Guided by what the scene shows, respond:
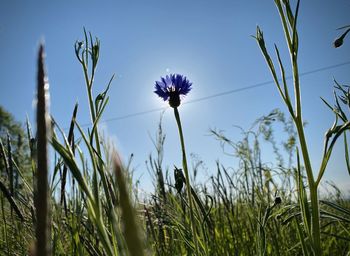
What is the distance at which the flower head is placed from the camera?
1507 millimetres

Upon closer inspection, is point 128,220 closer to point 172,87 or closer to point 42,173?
point 42,173

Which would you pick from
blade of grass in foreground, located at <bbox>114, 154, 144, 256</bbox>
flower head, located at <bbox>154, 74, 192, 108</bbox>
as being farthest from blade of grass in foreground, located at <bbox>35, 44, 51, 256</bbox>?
flower head, located at <bbox>154, 74, 192, 108</bbox>

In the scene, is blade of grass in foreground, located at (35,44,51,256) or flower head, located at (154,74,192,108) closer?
A: blade of grass in foreground, located at (35,44,51,256)

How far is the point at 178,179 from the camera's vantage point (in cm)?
138

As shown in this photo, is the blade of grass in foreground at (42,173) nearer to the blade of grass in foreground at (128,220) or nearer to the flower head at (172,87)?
the blade of grass in foreground at (128,220)

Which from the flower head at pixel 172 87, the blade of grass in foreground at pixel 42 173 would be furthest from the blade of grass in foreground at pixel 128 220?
the flower head at pixel 172 87

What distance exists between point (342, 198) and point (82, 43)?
337cm

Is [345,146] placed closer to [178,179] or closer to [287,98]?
[287,98]

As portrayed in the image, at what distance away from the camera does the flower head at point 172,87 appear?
1507 mm

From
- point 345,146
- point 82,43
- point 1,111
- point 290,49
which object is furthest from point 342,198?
point 1,111

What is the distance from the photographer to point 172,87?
1.55 meters

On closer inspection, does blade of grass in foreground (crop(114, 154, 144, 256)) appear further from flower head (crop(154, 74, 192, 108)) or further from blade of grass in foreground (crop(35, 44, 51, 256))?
flower head (crop(154, 74, 192, 108))

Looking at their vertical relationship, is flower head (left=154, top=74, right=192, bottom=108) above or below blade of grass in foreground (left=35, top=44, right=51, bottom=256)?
above

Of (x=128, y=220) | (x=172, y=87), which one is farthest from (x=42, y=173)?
(x=172, y=87)
